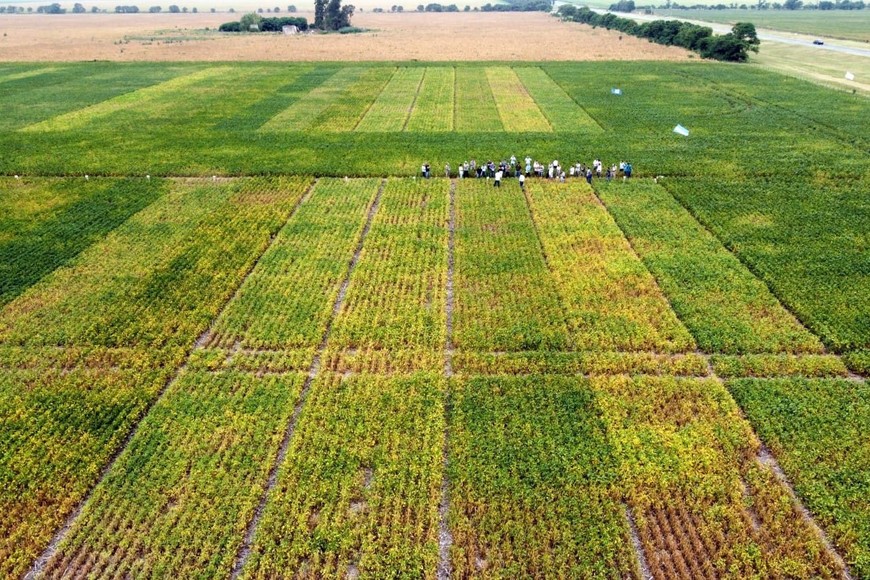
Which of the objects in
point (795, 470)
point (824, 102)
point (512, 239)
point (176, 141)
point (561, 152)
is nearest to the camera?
point (795, 470)

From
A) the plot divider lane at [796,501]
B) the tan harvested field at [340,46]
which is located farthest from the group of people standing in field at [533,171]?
the tan harvested field at [340,46]

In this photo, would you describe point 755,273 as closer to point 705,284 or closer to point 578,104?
point 705,284

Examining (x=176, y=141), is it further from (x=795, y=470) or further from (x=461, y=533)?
(x=795, y=470)

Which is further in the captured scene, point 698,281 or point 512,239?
point 512,239

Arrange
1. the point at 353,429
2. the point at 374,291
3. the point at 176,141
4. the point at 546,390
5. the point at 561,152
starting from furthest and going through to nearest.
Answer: the point at 176,141
the point at 561,152
the point at 374,291
the point at 546,390
the point at 353,429

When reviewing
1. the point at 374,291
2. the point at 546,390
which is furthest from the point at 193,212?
the point at 546,390

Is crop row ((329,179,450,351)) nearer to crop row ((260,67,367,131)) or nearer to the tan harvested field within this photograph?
crop row ((260,67,367,131))
